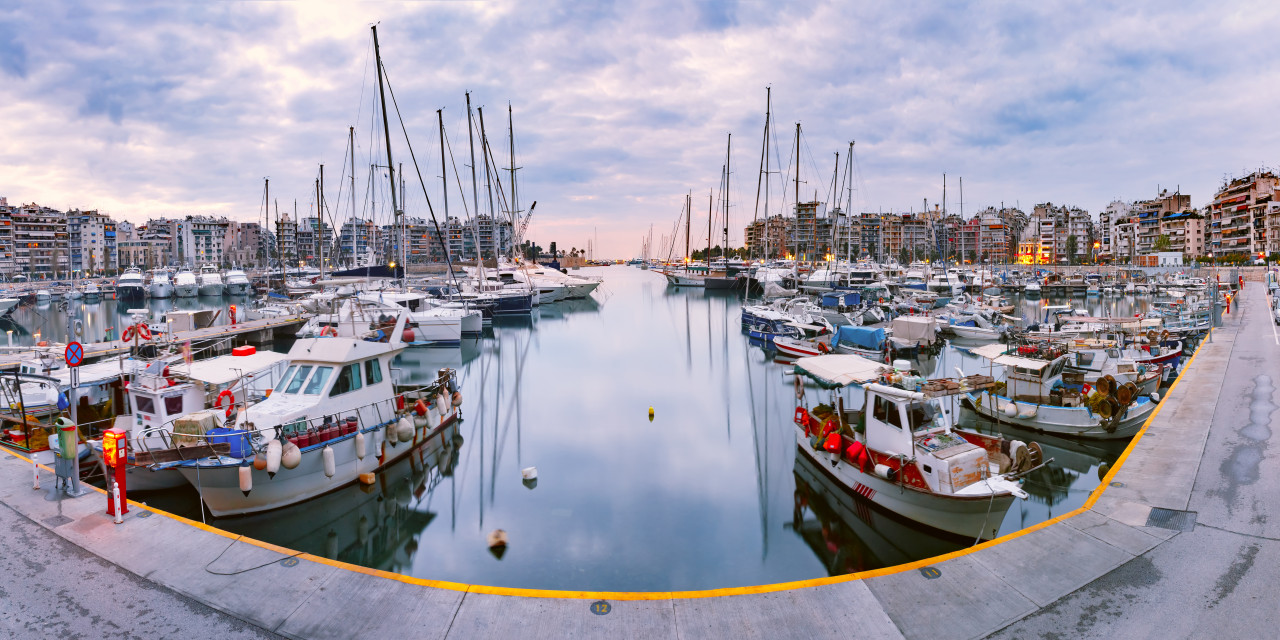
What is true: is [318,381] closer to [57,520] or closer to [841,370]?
[57,520]

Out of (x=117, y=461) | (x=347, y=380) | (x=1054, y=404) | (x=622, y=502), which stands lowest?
(x=622, y=502)

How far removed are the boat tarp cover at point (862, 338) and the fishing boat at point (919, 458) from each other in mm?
16282

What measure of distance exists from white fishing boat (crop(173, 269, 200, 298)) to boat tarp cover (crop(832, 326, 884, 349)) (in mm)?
79260

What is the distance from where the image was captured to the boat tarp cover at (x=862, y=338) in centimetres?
2952

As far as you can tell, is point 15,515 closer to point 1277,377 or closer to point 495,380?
point 495,380

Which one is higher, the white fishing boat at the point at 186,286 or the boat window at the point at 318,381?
the white fishing boat at the point at 186,286

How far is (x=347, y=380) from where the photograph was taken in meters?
13.9

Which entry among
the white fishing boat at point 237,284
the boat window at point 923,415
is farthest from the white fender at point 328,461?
the white fishing boat at point 237,284

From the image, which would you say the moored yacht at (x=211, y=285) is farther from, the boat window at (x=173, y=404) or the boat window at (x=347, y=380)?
the boat window at (x=347, y=380)

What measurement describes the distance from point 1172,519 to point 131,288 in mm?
90644

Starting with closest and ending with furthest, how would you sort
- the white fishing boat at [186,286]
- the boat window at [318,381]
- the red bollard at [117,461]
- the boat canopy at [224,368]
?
the red bollard at [117,461], the boat canopy at [224,368], the boat window at [318,381], the white fishing boat at [186,286]

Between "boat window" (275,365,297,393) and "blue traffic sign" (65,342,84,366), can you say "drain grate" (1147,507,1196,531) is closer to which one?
"boat window" (275,365,297,393)

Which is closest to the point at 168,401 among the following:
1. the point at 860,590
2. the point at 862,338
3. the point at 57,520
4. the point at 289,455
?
the point at 289,455

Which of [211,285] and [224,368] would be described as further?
[211,285]
